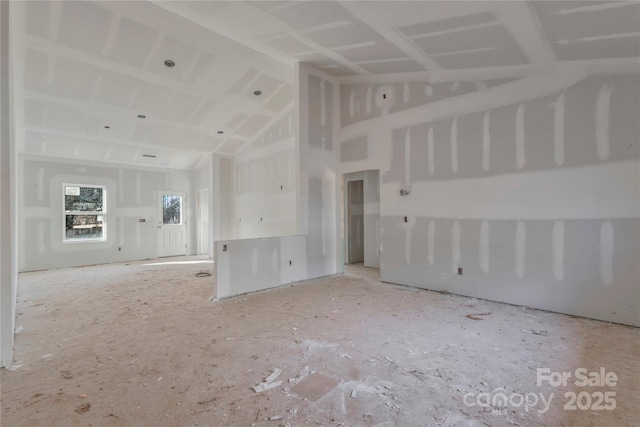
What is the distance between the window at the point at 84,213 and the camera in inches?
273

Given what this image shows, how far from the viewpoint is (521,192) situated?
3793mm

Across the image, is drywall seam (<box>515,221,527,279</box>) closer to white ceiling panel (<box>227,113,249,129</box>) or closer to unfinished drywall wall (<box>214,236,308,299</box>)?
unfinished drywall wall (<box>214,236,308,299</box>)

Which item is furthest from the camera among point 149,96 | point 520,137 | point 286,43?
point 149,96

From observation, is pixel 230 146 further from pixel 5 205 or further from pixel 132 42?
Answer: pixel 5 205

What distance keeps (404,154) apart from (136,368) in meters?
4.42

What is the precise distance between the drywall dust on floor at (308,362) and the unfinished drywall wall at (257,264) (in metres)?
0.30

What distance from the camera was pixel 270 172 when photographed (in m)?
7.36

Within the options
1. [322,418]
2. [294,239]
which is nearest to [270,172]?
[294,239]

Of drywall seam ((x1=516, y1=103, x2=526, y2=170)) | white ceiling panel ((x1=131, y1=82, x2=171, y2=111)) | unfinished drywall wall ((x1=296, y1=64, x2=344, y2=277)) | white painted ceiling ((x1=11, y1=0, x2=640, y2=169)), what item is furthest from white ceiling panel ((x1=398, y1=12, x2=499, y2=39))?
white ceiling panel ((x1=131, y1=82, x2=171, y2=111))

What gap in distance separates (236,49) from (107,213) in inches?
216

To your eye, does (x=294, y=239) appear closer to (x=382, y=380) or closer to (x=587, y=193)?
(x=382, y=380)

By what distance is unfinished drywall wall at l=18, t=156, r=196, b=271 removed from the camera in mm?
6434

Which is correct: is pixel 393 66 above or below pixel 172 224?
above

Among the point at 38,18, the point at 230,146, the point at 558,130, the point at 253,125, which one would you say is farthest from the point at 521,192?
the point at 230,146
